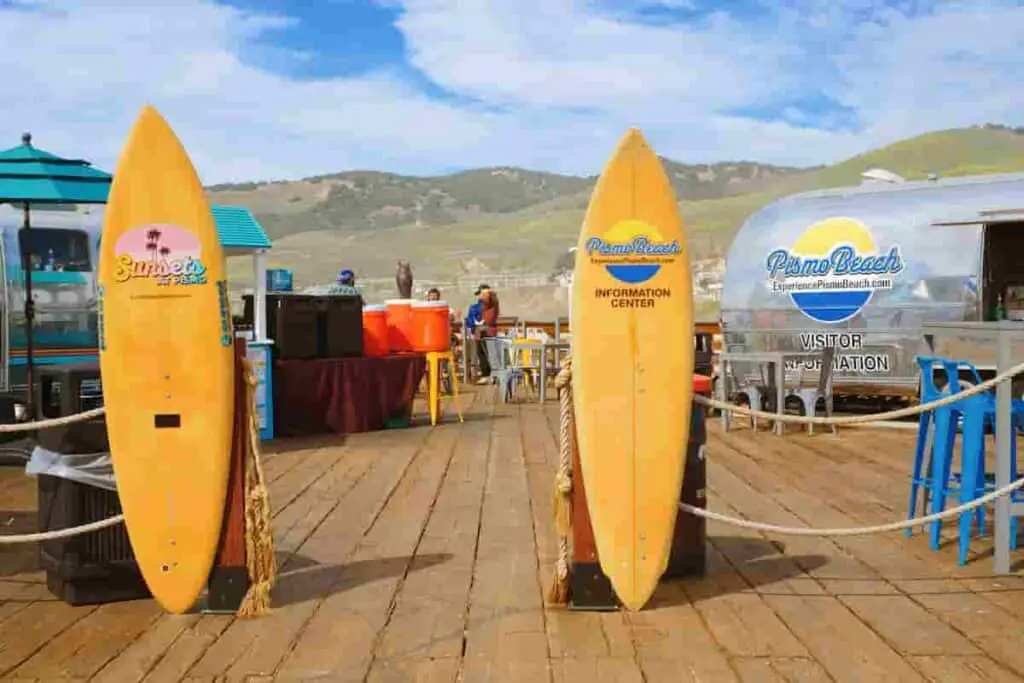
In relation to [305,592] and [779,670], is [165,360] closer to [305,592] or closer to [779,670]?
[305,592]

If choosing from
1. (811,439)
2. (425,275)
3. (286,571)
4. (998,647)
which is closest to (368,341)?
(811,439)

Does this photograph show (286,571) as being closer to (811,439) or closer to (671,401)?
(671,401)

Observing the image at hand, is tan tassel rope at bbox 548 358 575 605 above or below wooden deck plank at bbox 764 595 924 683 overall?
above

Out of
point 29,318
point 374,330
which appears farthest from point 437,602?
point 374,330

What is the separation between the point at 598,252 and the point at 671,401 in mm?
695

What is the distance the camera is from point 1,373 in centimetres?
1109

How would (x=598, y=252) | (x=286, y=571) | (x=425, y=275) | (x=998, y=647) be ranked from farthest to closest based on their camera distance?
(x=425, y=275) < (x=286, y=571) < (x=598, y=252) < (x=998, y=647)

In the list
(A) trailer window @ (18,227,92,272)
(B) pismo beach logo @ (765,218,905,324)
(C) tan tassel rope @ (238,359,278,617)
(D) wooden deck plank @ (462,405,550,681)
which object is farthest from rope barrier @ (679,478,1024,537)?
(A) trailer window @ (18,227,92,272)

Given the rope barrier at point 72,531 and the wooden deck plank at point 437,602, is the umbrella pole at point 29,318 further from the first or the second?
the rope barrier at point 72,531

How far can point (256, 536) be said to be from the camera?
4.50 meters

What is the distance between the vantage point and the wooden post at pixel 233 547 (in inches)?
177

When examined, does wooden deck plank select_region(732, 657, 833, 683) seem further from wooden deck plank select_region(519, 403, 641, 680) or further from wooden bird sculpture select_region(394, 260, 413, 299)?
wooden bird sculpture select_region(394, 260, 413, 299)

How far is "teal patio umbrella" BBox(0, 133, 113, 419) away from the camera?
823cm

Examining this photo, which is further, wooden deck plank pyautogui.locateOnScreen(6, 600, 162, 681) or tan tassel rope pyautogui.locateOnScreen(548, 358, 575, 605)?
tan tassel rope pyautogui.locateOnScreen(548, 358, 575, 605)
